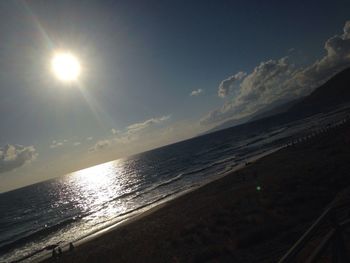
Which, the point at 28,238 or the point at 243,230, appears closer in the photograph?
the point at 243,230

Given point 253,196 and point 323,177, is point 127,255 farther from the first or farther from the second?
point 323,177

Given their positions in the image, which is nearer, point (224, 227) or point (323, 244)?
point (323, 244)

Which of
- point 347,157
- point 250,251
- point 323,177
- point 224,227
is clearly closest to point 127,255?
point 224,227

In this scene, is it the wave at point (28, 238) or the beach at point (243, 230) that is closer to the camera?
the beach at point (243, 230)

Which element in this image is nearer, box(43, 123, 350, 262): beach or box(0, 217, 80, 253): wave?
box(43, 123, 350, 262): beach

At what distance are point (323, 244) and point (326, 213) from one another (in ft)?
2.09

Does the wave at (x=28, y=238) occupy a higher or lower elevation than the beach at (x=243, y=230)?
lower

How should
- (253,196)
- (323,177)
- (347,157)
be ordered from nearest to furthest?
(323,177)
(253,196)
(347,157)

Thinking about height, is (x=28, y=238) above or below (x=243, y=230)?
below

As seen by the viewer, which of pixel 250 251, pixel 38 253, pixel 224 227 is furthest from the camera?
pixel 38 253

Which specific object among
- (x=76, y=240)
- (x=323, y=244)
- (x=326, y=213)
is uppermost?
(x=326, y=213)

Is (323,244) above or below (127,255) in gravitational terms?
above

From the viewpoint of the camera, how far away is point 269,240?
52.6ft

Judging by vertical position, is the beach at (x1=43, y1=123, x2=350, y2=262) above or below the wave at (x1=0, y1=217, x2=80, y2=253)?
above
